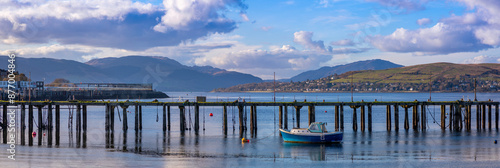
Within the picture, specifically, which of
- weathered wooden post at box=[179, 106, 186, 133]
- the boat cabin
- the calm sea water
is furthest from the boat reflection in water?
weathered wooden post at box=[179, 106, 186, 133]

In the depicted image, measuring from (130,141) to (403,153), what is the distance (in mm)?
31342

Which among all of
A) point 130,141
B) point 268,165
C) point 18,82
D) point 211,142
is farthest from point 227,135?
point 18,82

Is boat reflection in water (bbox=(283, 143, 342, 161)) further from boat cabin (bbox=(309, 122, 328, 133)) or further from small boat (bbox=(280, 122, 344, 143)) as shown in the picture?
boat cabin (bbox=(309, 122, 328, 133))

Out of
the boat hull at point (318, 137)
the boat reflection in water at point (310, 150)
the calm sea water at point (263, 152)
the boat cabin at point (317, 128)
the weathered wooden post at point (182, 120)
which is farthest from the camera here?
the weathered wooden post at point (182, 120)

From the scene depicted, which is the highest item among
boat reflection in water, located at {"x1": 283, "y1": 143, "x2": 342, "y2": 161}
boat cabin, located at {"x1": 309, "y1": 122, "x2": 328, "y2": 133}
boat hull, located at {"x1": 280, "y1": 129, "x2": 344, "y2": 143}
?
boat cabin, located at {"x1": 309, "y1": 122, "x2": 328, "y2": 133}

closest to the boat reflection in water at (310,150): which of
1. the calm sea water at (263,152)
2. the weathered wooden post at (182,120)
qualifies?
the calm sea water at (263,152)

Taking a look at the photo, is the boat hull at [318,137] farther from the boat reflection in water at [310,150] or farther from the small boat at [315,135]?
the boat reflection in water at [310,150]

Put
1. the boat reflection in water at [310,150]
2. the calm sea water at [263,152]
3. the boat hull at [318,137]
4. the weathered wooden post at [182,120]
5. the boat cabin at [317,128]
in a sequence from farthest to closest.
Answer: the weathered wooden post at [182,120], the boat cabin at [317,128], the boat hull at [318,137], the boat reflection in water at [310,150], the calm sea water at [263,152]

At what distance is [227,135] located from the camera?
69438mm

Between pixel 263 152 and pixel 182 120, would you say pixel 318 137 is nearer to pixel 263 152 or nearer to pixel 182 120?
pixel 263 152

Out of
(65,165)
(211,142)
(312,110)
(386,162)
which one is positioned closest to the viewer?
(65,165)

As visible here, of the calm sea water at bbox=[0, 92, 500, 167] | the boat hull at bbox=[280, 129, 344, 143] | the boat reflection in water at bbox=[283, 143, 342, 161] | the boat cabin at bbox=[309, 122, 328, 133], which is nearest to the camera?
the calm sea water at bbox=[0, 92, 500, 167]

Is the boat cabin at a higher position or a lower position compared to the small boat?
higher

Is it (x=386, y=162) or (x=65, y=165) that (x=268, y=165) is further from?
(x=65, y=165)
